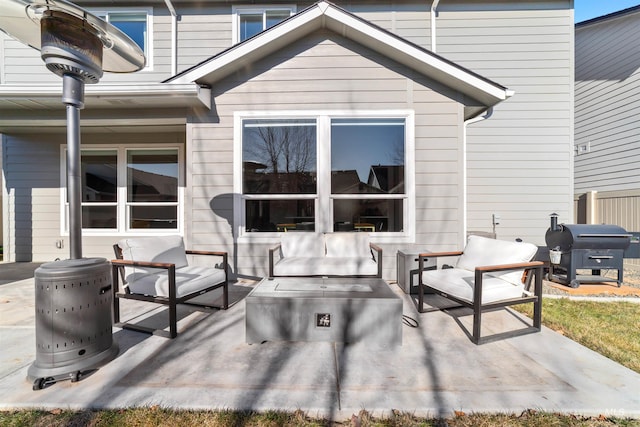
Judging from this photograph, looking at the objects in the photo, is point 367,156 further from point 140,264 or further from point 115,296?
point 115,296

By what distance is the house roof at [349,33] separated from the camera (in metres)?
4.03

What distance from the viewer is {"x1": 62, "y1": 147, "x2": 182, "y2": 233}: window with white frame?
19.9 feet

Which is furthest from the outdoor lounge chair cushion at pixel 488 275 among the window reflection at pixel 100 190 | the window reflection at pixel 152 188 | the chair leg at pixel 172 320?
the window reflection at pixel 100 190

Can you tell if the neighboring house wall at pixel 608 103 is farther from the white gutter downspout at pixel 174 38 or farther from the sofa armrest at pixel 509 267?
the white gutter downspout at pixel 174 38

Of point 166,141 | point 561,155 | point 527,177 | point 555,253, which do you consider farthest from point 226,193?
point 561,155

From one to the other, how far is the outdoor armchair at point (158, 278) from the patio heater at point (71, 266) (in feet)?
1.60

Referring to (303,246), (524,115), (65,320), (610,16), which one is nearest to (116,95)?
(65,320)

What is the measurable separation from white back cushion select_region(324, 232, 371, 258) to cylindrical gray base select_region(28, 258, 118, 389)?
2.90 metres

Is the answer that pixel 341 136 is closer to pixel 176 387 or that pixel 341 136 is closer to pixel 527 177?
pixel 176 387

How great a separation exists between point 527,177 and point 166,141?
8.08m

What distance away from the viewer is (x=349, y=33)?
14.1 ft

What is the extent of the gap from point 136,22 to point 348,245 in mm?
7091

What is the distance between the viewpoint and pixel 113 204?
6.04 meters

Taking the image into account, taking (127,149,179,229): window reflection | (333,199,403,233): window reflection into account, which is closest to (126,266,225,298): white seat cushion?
(333,199,403,233): window reflection
